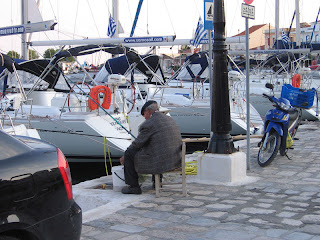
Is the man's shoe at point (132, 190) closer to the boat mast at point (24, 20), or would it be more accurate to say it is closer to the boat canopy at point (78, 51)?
the boat canopy at point (78, 51)

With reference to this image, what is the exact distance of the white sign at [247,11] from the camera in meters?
7.59

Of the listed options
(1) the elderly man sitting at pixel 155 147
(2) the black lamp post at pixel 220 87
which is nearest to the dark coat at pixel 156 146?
(1) the elderly man sitting at pixel 155 147

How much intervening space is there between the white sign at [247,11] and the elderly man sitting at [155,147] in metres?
2.26

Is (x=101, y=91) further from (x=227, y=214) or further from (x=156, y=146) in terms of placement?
(x=227, y=214)

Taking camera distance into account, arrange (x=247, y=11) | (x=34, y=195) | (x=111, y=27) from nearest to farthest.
Result: (x=34, y=195) < (x=247, y=11) < (x=111, y=27)

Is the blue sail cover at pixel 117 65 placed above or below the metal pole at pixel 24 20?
below

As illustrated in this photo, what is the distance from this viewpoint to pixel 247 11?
7.75 m

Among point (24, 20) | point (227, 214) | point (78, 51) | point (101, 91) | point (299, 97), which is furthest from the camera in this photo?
point (24, 20)

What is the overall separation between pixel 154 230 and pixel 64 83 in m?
13.1

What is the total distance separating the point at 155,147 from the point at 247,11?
2871 millimetres

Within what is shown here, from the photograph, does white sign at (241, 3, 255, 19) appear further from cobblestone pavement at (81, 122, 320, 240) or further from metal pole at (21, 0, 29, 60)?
metal pole at (21, 0, 29, 60)

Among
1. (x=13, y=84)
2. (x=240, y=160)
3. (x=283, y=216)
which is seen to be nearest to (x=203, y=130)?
(x=13, y=84)

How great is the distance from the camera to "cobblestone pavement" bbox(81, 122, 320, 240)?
5047mm

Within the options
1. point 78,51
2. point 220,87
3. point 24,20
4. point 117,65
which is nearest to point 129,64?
point 117,65
